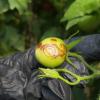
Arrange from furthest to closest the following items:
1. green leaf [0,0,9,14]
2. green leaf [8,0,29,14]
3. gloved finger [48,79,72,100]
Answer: green leaf [0,0,9,14] < green leaf [8,0,29,14] < gloved finger [48,79,72,100]

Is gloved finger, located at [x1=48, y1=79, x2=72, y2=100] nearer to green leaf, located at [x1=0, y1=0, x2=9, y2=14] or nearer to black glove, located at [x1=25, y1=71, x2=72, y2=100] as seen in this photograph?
black glove, located at [x1=25, y1=71, x2=72, y2=100]

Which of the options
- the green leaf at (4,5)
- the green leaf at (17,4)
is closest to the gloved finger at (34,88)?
the green leaf at (17,4)

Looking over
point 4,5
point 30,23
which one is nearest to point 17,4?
point 4,5

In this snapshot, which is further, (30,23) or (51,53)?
(30,23)

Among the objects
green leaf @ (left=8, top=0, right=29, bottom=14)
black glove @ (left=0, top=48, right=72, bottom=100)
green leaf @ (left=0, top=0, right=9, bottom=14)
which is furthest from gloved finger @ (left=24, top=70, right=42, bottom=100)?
green leaf @ (left=0, top=0, right=9, bottom=14)

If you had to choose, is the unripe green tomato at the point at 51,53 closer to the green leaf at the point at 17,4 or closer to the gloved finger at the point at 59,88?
the gloved finger at the point at 59,88

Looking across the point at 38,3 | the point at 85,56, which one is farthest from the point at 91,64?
the point at 38,3

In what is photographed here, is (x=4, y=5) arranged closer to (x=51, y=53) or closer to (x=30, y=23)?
(x=30, y=23)

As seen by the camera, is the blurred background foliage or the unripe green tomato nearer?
the unripe green tomato
